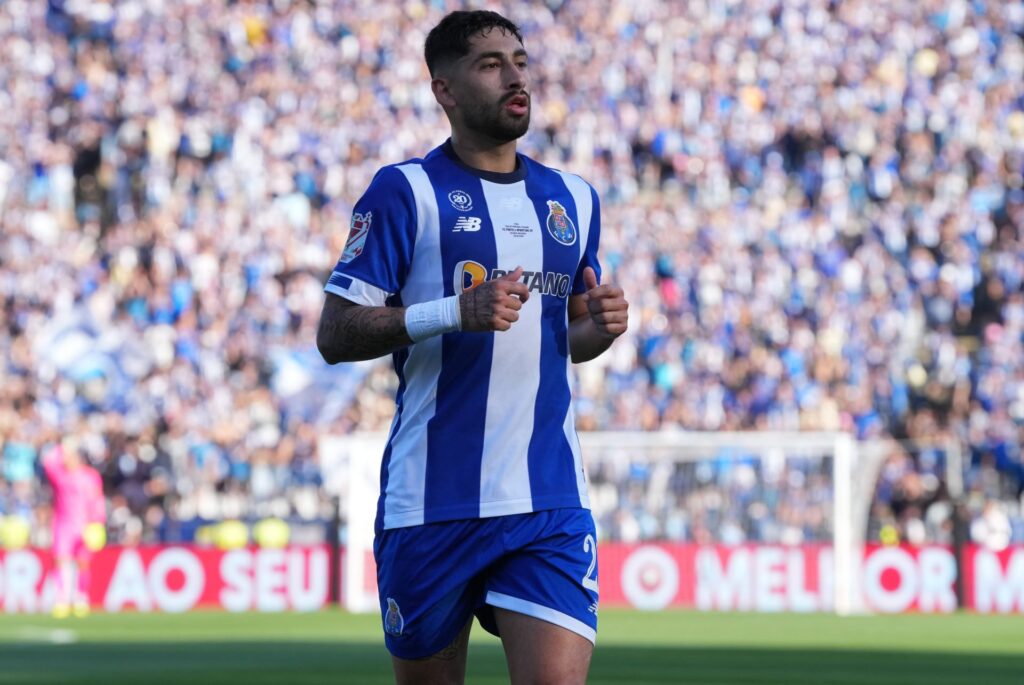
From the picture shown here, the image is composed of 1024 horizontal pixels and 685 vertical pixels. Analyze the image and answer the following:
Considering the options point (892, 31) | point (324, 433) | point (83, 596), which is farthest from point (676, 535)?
point (892, 31)

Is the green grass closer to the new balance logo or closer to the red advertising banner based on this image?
the red advertising banner

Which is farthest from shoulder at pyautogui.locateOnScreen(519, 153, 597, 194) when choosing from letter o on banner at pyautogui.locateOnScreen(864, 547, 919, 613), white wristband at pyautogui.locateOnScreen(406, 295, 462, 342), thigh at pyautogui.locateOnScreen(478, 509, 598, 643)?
letter o on banner at pyautogui.locateOnScreen(864, 547, 919, 613)

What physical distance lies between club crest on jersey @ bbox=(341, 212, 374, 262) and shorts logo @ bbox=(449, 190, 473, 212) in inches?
8.7

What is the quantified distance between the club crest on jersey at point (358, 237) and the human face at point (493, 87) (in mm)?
394

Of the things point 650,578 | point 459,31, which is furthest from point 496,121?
point 650,578

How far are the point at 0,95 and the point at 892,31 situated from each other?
13892 mm

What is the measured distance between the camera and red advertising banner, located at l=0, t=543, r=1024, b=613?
21.5 m

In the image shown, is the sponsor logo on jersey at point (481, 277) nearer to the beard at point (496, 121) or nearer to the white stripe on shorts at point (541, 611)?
the beard at point (496, 121)

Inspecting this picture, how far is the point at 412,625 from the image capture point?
497cm

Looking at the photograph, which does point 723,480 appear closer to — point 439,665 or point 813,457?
point 813,457

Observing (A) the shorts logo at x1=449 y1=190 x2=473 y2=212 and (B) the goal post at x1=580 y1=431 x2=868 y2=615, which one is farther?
(B) the goal post at x1=580 y1=431 x2=868 y2=615

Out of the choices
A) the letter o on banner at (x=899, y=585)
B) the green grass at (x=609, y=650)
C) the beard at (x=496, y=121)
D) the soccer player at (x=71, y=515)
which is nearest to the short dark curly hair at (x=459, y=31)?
the beard at (x=496, y=121)

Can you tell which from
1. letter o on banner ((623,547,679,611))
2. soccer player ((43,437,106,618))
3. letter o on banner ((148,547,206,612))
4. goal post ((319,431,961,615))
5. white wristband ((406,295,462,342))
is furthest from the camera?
letter o on banner ((148,547,206,612))

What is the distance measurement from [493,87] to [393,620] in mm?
1457
